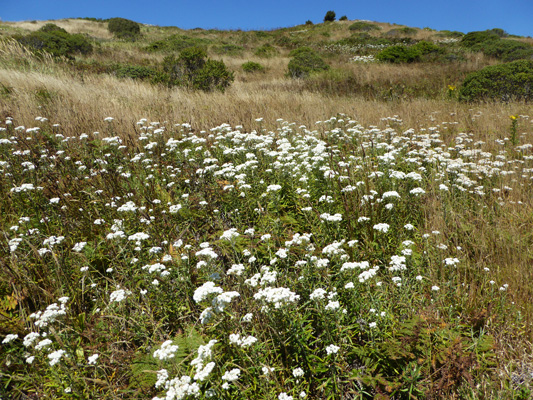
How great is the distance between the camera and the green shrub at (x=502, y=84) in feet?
31.4

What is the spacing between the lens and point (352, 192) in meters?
3.87

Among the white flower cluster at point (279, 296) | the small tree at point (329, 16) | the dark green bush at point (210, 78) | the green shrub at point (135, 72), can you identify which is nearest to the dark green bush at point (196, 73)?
the dark green bush at point (210, 78)

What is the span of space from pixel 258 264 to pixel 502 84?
11.6 m

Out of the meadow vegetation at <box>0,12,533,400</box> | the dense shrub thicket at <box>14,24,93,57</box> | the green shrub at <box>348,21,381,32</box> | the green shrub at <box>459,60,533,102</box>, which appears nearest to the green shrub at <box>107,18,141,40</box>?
the dense shrub thicket at <box>14,24,93,57</box>

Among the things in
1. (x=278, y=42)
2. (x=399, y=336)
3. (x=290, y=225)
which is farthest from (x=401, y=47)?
(x=399, y=336)

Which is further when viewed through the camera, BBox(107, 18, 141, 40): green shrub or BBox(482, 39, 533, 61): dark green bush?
BBox(107, 18, 141, 40): green shrub

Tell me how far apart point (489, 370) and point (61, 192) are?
481cm

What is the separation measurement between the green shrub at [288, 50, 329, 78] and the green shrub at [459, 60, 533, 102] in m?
8.40

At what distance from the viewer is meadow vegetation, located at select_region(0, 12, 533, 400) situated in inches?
79.4

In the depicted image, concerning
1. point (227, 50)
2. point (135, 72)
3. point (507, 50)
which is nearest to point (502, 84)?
point (135, 72)

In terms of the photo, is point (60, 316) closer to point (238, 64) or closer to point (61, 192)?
point (61, 192)

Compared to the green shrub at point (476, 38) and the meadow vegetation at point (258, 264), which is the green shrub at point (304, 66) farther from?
the green shrub at point (476, 38)

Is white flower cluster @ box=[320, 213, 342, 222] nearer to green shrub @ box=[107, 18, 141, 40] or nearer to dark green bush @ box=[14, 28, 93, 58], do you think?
dark green bush @ box=[14, 28, 93, 58]

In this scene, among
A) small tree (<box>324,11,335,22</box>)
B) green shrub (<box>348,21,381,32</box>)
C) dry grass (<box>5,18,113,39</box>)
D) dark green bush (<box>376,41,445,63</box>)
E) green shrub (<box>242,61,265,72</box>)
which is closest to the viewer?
green shrub (<box>242,61,265,72</box>)
